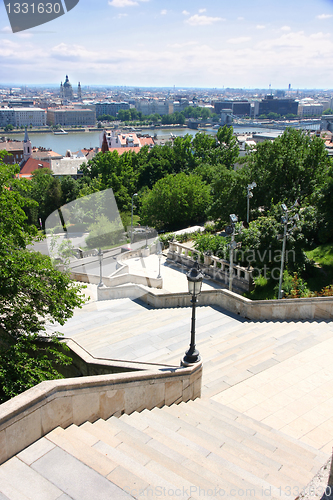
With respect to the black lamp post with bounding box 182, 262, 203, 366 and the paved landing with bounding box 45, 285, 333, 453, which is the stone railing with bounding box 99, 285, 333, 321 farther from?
the black lamp post with bounding box 182, 262, 203, 366

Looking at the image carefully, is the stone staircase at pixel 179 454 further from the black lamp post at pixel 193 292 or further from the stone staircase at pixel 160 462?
the black lamp post at pixel 193 292

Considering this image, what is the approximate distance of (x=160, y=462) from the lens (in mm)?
5004

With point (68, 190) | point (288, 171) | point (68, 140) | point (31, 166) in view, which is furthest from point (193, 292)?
point (68, 140)

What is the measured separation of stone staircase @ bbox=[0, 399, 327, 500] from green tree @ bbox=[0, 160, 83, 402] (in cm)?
127

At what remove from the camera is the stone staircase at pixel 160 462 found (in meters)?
4.33

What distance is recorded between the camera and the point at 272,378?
8742 millimetres

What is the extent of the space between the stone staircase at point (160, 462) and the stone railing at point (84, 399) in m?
0.15

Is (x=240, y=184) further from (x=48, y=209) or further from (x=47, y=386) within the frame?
(x=48, y=209)

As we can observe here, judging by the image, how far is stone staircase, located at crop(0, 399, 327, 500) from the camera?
14.2 ft

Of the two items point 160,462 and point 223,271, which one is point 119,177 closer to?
point 223,271

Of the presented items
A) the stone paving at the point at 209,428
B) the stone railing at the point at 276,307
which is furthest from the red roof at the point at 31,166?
the stone paving at the point at 209,428

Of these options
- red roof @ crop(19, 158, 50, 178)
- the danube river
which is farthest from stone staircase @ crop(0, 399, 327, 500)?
the danube river

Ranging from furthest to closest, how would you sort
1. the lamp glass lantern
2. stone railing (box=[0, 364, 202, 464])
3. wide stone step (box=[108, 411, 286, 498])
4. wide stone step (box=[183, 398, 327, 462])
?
the lamp glass lantern, wide stone step (box=[183, 398, 327, 462]), stone railing (box=[0, 364, 202, 464]), wide stone step (box=[108, 411, 286, 498])

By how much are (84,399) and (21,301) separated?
89.4 inches
